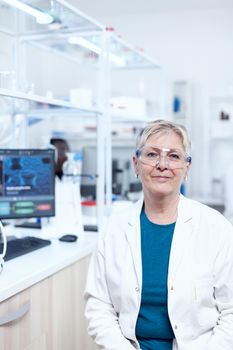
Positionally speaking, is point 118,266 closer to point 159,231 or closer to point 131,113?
point 159,231

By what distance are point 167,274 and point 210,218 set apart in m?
0.23

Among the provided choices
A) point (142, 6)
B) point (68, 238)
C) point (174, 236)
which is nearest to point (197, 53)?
point (142, 6)

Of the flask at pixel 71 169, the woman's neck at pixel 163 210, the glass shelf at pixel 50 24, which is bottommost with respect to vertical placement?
the woman's neck at pixel 163 210

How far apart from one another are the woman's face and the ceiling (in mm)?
3435

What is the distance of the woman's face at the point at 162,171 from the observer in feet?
4.81

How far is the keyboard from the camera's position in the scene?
1.80 m

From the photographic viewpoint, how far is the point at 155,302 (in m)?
1.42

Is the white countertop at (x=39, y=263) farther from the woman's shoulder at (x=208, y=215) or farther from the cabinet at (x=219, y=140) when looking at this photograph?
the cabinet at (x=219, y=140)

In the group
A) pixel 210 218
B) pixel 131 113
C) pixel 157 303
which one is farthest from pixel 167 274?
pixel 131 113

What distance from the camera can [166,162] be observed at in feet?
4.83

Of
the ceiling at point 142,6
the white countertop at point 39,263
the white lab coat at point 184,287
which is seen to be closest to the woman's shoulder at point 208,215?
the white lab coat at point 184,287

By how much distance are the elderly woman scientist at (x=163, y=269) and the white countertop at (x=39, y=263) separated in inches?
8.1

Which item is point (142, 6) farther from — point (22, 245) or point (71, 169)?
point (22, 245)

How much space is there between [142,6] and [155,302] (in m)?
4.04
